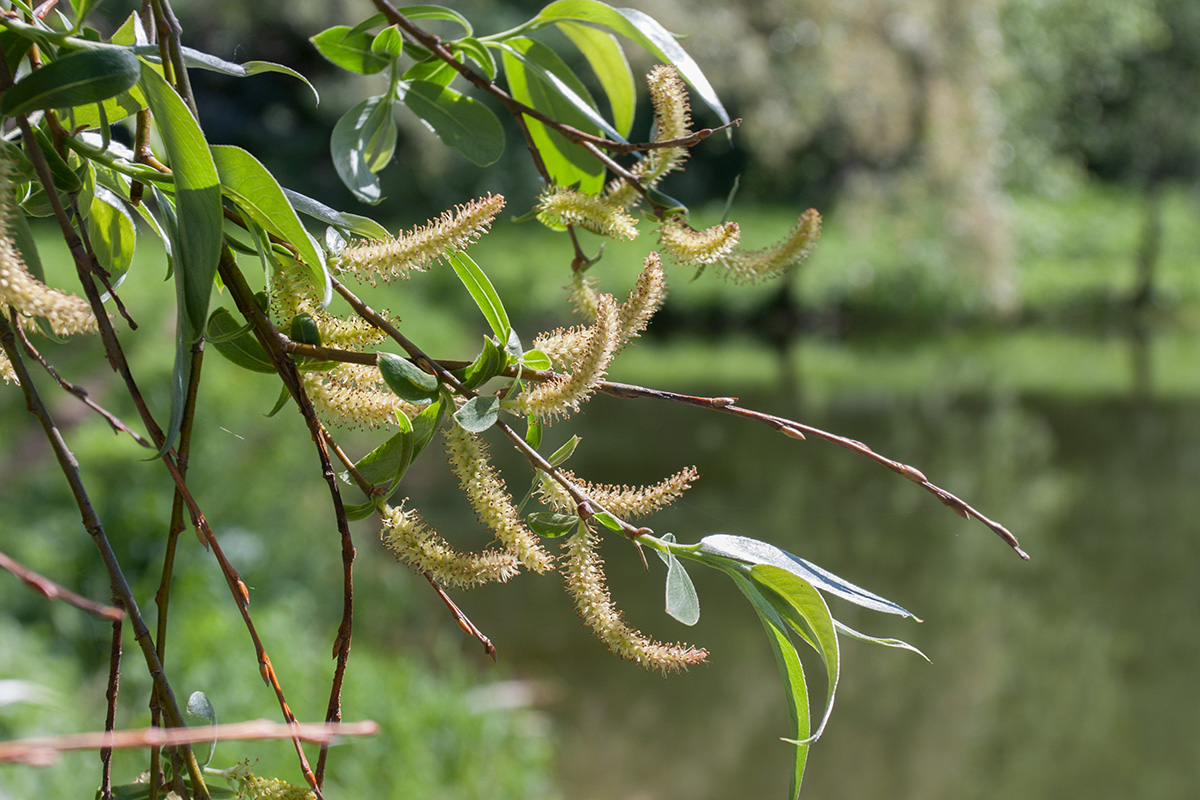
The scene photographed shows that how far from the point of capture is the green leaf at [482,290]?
1.04 ft

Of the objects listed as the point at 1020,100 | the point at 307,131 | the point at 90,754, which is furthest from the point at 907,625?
the point at 1020,100

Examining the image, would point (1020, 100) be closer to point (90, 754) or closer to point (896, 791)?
point (896, 791)

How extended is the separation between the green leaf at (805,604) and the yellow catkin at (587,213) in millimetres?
121

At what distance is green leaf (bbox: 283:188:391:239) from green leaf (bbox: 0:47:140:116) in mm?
71

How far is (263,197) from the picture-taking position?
0.89 feet

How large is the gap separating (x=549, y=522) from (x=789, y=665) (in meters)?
0.08

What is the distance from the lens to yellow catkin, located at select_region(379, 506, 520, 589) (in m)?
0.28

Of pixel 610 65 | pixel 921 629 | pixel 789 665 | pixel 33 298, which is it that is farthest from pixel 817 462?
pixel 33 298

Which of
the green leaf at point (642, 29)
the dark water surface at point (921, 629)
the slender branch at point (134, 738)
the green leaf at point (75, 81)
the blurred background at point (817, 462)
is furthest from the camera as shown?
the dark water surface at point (921, 629)

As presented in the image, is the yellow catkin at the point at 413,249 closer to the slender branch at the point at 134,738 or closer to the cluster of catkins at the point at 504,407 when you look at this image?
the cluster of catkins at the point at 504,407

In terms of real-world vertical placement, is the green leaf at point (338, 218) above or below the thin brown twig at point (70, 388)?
above

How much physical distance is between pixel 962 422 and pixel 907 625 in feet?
7.29

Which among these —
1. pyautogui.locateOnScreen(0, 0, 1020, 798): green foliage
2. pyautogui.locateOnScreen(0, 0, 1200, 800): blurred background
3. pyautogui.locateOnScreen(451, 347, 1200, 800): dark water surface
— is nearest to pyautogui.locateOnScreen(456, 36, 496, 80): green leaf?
pyautogui.locateOnScreen(0, 0, 1020, 798): green foliage

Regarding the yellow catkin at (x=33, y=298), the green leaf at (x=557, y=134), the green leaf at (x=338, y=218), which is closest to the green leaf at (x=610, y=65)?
the green leaf at (x=557, y=134)
